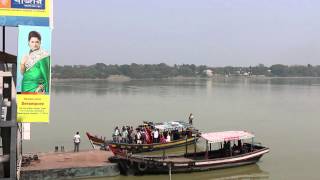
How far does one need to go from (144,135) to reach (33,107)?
11.5 m

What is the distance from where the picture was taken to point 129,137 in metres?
24.6

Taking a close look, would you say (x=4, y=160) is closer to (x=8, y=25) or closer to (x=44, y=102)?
(x=44, y=102)

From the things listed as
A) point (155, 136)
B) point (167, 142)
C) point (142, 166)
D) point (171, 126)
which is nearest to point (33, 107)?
point (142, 166)

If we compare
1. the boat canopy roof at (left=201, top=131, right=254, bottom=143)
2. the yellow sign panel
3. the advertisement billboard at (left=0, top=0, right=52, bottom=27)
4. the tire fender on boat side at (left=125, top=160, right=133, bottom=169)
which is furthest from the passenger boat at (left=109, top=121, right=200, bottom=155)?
the advertisement billboard at (left=0, top=0, right=52, bottom=27)

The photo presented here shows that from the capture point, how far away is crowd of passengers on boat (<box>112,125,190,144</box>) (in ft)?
80.4

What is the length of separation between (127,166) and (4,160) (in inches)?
369

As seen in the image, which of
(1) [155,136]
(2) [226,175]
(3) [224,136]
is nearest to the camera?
(2) [226,175]

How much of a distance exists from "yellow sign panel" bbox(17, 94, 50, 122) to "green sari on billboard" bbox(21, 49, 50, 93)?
0.19m

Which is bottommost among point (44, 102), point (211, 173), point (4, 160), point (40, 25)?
point (211, 173)

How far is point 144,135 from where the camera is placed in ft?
81.7

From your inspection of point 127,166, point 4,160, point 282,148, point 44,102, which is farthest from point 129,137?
point 4,160

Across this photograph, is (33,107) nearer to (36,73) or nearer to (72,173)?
(36,73)

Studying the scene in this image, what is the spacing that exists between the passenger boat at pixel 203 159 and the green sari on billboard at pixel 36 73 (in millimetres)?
6603

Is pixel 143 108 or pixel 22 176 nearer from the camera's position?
pixel 22 176
